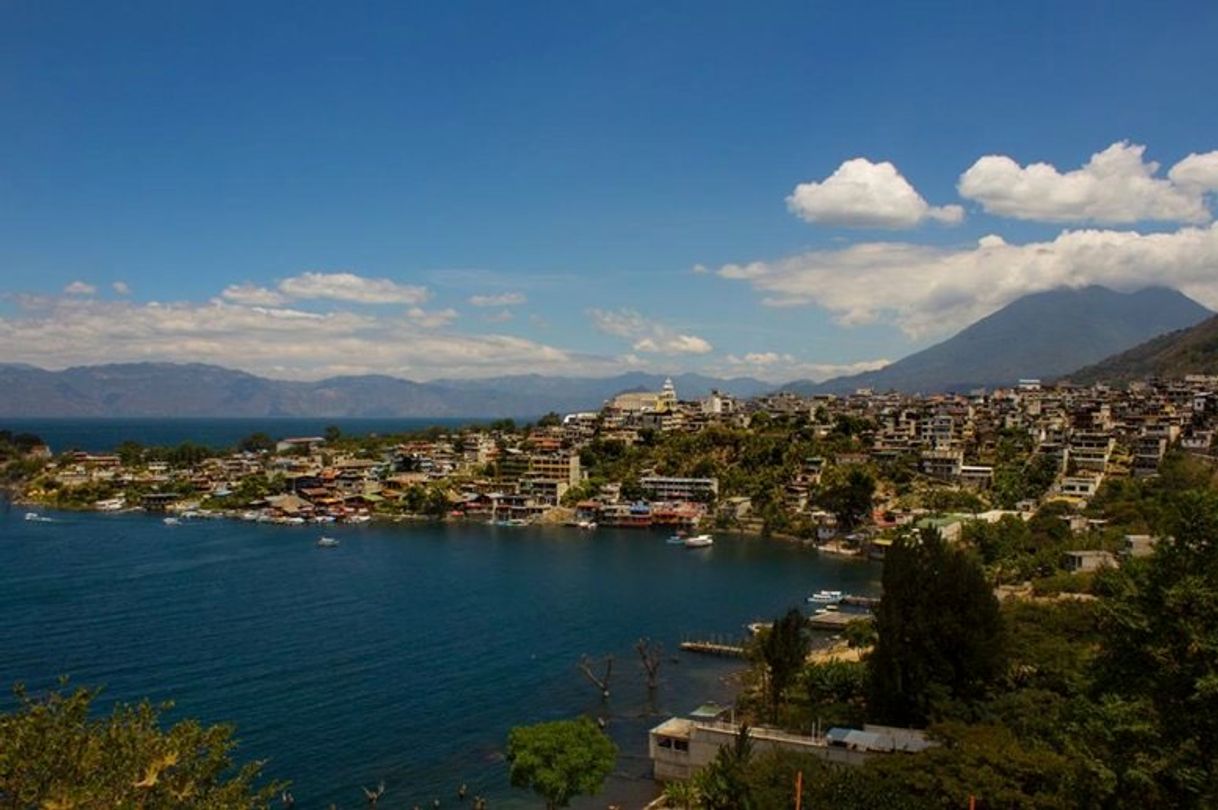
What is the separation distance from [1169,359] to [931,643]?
127595 mm

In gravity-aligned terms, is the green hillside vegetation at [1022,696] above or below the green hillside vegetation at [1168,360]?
below

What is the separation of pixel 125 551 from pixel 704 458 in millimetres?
36146

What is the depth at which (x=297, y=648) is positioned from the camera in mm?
28578

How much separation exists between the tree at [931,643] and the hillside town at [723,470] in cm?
2665

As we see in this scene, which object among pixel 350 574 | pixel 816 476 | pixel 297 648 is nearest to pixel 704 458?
pixel 816 476

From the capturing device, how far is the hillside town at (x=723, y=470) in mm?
53031

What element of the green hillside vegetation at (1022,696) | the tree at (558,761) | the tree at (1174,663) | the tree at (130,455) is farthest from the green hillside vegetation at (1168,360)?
the tree at (1174,663)

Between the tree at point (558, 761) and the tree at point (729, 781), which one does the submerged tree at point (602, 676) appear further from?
the tree at point (729, 781)

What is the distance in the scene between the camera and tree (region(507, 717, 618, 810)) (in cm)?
1598

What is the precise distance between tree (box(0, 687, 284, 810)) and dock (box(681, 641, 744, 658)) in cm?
2121

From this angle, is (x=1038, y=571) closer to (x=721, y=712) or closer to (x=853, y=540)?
(x=853, y=540)

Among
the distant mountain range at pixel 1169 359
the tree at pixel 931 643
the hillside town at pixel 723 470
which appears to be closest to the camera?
the tree at pixel 931 643

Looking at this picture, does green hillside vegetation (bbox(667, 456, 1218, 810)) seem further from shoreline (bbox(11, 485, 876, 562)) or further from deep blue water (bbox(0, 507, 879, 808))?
shoreline (bbox(11, 485, 876, 562))

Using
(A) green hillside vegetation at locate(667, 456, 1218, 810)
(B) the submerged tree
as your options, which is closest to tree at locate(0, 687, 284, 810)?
(A) green hillside vegetation at locate(667, 456, 1218, 810)
